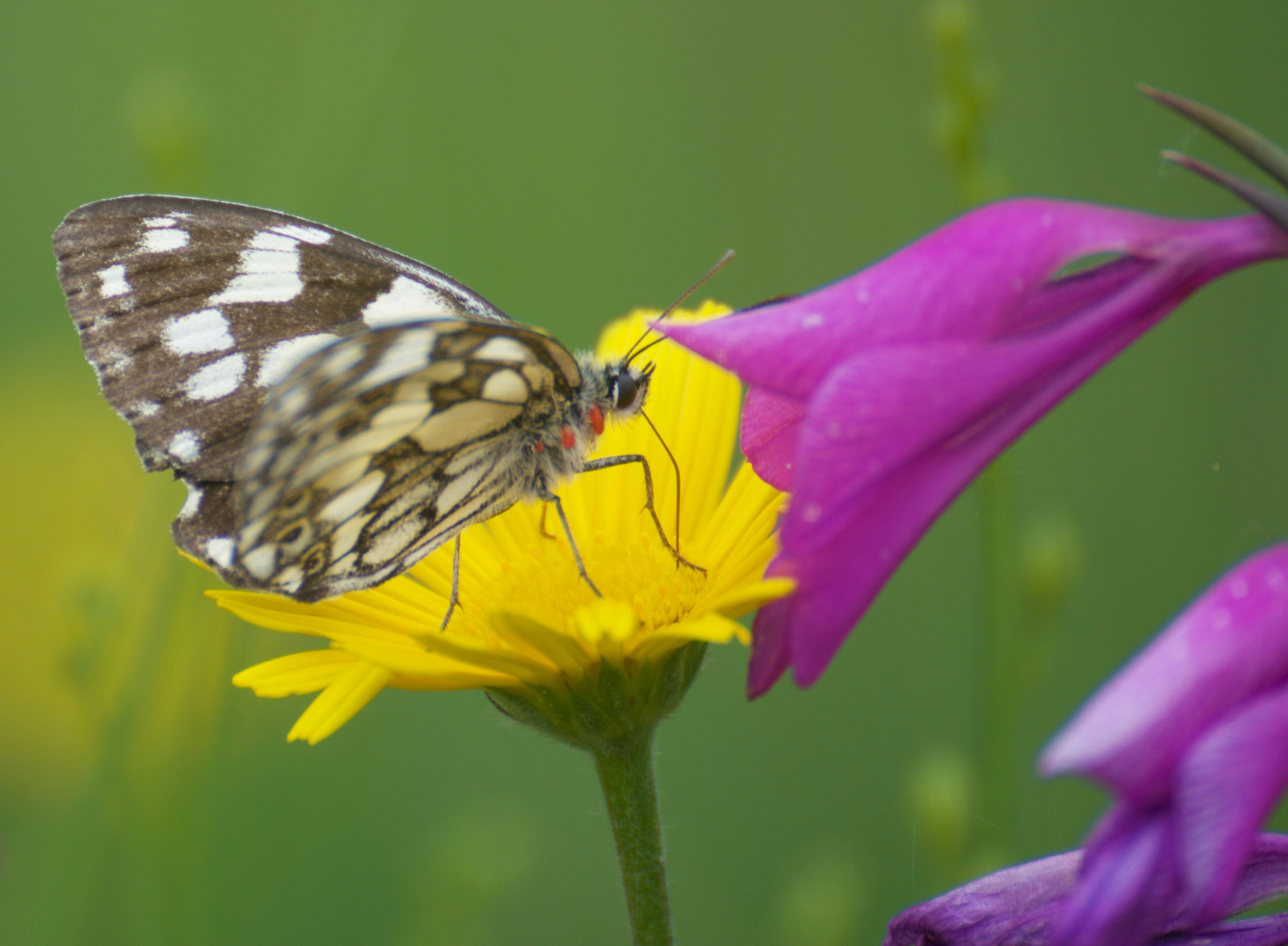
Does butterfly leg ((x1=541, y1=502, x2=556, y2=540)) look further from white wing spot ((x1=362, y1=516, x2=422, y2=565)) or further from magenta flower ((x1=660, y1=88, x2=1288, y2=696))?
magenta flower ((x1=660, y1=88, x2=1288, y2=696))

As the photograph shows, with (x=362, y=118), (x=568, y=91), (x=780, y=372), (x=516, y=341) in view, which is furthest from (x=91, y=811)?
(x=568, y=91)

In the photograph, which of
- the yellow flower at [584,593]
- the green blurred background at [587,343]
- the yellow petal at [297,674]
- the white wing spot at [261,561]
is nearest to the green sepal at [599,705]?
the yellow flower at [584,593]

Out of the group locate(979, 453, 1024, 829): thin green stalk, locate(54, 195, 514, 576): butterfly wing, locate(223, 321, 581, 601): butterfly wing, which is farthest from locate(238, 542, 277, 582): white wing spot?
locate(979, 453, 1024, 829): thin green stalk

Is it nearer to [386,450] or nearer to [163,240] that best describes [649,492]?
[386,450]

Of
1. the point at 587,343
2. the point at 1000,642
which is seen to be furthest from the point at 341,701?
the point at 587,343

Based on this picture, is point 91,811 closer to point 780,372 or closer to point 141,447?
point 141,447

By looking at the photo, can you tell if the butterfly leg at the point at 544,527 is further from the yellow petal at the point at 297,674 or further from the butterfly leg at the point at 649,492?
the yellow petal at the point at 297,674
